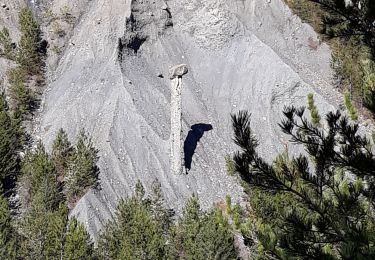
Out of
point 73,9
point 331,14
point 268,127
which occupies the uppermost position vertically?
point 331,14

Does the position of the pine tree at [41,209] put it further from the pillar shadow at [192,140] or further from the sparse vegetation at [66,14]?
the sparse vegetation at [66,14]

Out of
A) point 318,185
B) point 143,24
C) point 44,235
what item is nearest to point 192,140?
point 143,24

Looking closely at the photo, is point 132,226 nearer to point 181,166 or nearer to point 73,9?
point 181,166

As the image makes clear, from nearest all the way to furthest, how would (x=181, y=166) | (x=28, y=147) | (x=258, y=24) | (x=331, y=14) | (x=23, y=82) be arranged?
(x=331, y=14), (x=181, y=166), (x=28, y=147), (x=23, y=82), (x=258, y=24)

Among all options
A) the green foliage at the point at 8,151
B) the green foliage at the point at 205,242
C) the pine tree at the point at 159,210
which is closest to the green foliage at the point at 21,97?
the green foliage at the point at 8,151

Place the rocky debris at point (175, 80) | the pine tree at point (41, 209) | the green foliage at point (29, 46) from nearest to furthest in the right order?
1. the pine tree at point (41, 209)
2. the rocky debris at point (175, 80)
3. the green foliage at point (29, 46)

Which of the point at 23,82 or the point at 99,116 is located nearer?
the point at 99,116

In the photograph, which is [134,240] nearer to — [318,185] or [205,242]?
[205,242]

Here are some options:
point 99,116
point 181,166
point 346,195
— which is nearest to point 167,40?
point 99,116
